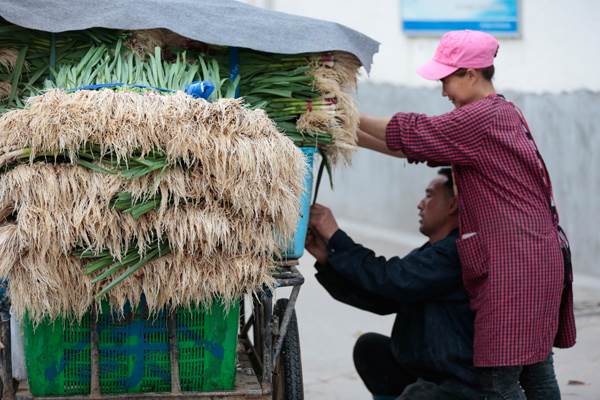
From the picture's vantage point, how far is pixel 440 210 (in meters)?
3.73

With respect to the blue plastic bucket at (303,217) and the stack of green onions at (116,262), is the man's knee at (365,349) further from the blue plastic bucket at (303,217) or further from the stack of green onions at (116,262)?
the stack of green onions at (116,262)

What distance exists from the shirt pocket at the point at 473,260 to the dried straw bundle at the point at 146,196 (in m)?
0.83

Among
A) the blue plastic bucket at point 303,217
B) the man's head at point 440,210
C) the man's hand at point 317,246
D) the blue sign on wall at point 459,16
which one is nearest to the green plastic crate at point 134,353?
the blue plastic bucket at point 303,217

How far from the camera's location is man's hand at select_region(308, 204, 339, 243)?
12.1ft

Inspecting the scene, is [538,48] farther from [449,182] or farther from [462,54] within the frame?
[462,54]

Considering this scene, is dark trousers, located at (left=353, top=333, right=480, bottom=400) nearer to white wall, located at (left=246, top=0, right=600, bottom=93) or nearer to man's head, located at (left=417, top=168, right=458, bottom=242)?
man's head, located at (left=417, top=168, right=458, bottom=242)

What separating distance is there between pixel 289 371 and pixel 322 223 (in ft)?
1.83

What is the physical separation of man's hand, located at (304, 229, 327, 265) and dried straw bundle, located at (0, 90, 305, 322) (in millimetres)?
927

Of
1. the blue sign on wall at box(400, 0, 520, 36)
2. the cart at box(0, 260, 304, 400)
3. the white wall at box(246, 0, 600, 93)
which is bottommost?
the cart at box(0, 260, 304, 400)

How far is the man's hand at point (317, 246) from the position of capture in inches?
147

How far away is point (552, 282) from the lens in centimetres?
335

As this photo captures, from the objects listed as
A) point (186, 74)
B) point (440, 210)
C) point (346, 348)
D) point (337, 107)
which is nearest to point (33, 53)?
point (186, 74)

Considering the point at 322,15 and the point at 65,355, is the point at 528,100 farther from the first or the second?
the point at 65,355

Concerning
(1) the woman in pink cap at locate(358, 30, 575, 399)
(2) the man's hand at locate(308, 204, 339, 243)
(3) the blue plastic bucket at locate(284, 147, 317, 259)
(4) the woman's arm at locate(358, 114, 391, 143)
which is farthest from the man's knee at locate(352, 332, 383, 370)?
(4) the woman's arm at locate(358, 114, 391, 143)
